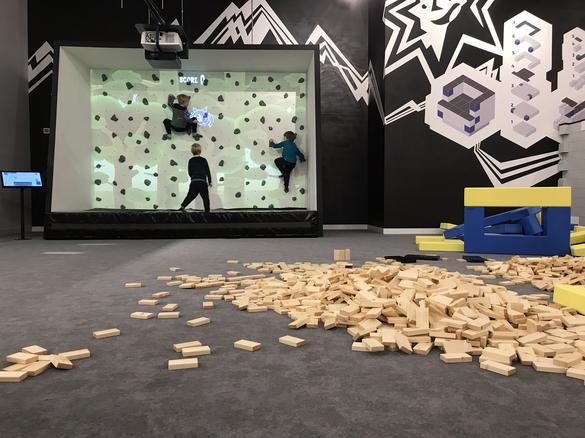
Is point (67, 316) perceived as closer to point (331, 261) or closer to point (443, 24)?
point (331, 261)

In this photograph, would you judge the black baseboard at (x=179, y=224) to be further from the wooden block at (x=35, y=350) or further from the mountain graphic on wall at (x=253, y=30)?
the wooden block at (x=35, y=350)

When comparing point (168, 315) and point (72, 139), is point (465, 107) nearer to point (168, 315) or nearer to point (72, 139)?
point (72, 139)

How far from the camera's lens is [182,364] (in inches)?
63.2

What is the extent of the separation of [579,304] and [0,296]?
3.16 meters

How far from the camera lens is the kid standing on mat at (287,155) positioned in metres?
8.10

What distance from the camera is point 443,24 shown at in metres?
7.51

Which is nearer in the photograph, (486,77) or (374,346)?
(374,346)

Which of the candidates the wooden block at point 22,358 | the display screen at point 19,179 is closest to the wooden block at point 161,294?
the wooden block at point 22,358

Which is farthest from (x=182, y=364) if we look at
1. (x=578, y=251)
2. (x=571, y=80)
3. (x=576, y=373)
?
(x=571, y=80)

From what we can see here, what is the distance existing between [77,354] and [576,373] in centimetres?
173

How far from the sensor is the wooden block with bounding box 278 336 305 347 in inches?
73.2

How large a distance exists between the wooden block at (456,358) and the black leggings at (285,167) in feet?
21.7

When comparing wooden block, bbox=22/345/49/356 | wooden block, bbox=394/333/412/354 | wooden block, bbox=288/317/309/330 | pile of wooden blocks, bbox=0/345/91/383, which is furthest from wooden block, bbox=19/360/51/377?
wooden block, bbox=394/333/412/354

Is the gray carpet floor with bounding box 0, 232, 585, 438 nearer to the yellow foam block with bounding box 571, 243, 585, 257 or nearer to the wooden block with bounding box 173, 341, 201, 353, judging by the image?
the wooden block with bounding box 173, 341, 201, 353
